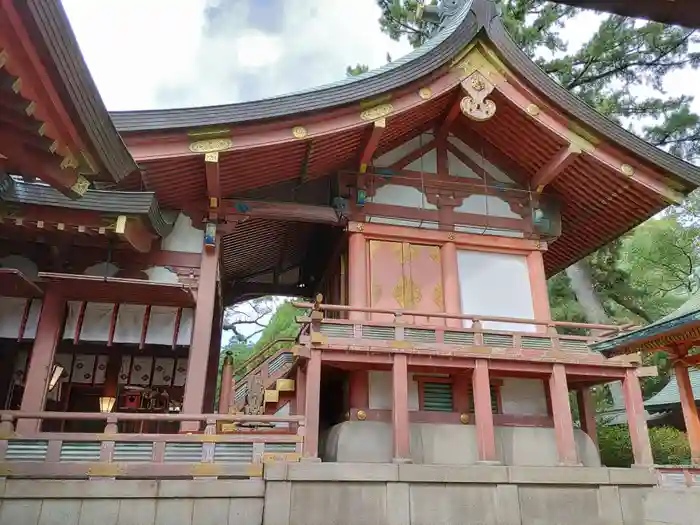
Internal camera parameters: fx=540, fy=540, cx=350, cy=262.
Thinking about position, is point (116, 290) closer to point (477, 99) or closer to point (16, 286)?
point (16, 286)

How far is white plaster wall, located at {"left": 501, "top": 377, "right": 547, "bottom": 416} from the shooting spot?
34.1ft

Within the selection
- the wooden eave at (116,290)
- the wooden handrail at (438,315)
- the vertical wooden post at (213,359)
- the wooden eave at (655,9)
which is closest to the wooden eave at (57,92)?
the wooden eave at (655,9)

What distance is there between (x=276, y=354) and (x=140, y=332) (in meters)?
2.77

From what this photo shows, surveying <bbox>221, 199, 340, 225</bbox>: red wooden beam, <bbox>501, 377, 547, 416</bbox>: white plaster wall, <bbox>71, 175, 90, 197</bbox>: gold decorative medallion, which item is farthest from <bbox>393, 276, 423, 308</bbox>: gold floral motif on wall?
<bbox>71, 175, 90, 197</bbox>: gold decorative medallion

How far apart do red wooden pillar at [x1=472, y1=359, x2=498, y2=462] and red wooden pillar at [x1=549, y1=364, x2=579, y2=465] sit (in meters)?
1.14

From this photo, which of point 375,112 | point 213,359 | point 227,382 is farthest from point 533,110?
point 213,359

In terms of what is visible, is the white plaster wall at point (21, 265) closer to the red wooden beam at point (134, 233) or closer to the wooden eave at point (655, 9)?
the red wooden beam at point (134, 233)

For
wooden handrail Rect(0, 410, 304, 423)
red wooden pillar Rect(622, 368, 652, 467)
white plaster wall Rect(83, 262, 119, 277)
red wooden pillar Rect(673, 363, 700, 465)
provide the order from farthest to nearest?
red wooden pillar Rect(673, 363, 700, 465) < red wooden pillar Rect(622, 368, 652, 467) < white plaster wall Rect(83, 262, 119, 277) < wooden handrail Rect(0, 410, 304, 423)

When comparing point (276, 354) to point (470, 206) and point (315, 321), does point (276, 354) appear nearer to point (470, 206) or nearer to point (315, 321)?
point (315, 321)

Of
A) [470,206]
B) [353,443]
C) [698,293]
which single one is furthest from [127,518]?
[698,293]

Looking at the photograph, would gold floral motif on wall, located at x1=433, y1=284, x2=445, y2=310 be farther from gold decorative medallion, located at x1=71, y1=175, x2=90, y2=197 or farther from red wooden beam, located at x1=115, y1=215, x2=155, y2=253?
gold decorative medallion, located at x1=71, y1=175, x2=90, y2=197

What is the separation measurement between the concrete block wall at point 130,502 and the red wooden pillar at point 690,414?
835 cm

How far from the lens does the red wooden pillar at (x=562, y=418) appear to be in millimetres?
8984

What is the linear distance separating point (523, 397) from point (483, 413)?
1975mm
